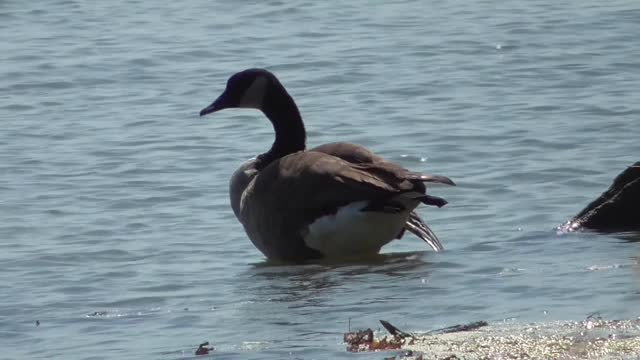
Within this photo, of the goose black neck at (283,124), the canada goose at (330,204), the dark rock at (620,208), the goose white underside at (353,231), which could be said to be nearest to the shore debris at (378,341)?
the canada goose at (330,204)

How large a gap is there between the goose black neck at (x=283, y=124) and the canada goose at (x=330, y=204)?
0.47 m

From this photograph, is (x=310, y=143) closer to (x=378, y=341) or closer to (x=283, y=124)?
(x=283, y=124)

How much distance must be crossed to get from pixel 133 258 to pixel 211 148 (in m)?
3.52

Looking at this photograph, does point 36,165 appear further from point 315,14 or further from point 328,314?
point 315,14

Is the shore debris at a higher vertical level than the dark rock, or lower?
higher

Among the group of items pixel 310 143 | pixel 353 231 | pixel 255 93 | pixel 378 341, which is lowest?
pixel 310 143

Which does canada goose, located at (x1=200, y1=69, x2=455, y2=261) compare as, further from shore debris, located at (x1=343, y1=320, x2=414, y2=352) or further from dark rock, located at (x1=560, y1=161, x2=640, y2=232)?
shore debris, located at (x1=343, y1=320, x2=414, y2=352)

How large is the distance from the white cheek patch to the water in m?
0.85

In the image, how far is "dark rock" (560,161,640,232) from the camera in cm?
924

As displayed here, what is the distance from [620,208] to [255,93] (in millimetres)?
2770

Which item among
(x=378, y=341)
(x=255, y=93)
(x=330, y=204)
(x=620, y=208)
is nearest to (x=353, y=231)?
(x=330, y=204)

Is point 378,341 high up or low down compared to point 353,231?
up

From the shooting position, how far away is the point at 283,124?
1072 centimetres

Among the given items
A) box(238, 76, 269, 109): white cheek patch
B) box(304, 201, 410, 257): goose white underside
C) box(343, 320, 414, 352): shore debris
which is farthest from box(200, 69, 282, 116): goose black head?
box(343, 320, 414, 352): shore debris
